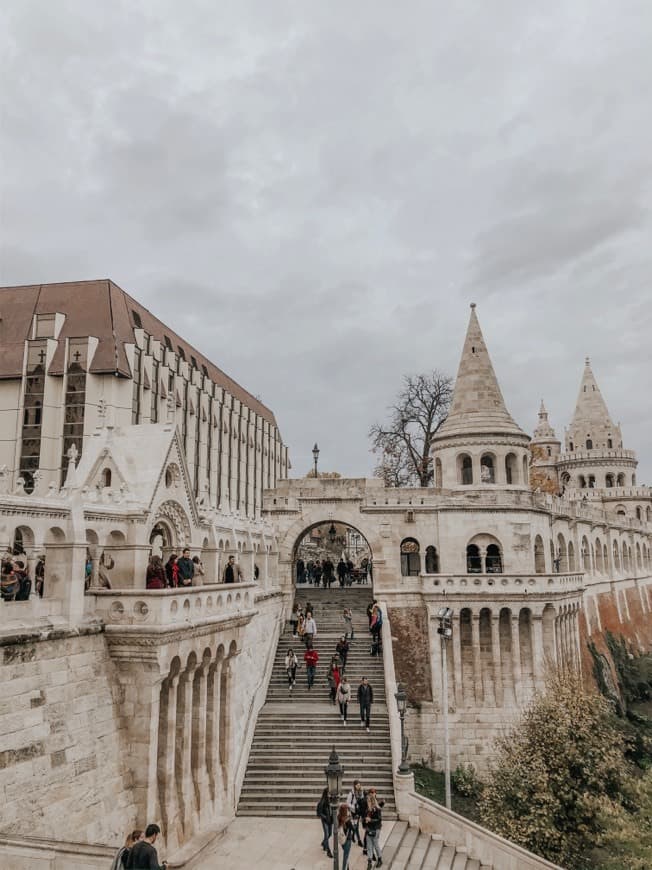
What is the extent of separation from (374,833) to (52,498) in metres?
9.96

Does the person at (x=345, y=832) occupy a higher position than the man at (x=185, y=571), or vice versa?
the man at (x=185, y=571)

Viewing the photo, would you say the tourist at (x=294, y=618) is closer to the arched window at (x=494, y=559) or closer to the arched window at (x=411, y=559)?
the arched window at (x=411, y=559)

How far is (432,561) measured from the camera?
30156 millimetres

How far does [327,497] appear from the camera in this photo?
3028 cm

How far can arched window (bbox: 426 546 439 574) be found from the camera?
2997cm

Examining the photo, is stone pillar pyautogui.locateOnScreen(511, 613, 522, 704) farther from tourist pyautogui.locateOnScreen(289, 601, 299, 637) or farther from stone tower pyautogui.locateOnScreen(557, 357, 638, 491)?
stone tower pyautogui.locateOnScreen(557, 357, 638, 491)

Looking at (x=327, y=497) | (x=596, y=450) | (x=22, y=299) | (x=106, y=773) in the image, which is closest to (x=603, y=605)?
(x=327, y=497)

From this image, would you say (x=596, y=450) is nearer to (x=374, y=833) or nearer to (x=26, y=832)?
(x=374, y=833)

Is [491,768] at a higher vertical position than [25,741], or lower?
lower

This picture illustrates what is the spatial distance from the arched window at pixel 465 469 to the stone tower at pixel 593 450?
4000 centimetres

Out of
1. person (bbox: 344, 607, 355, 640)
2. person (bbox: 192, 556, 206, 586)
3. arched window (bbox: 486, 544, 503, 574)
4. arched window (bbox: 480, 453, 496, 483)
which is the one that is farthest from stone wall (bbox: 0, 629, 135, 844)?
arched window (bbox: 480, 453, 496, 483)

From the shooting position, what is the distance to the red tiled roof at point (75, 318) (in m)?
39.1

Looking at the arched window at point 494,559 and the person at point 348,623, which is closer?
the person at point 348,623

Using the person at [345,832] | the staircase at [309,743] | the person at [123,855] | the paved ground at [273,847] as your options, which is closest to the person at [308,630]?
the staircase at [309,743]
